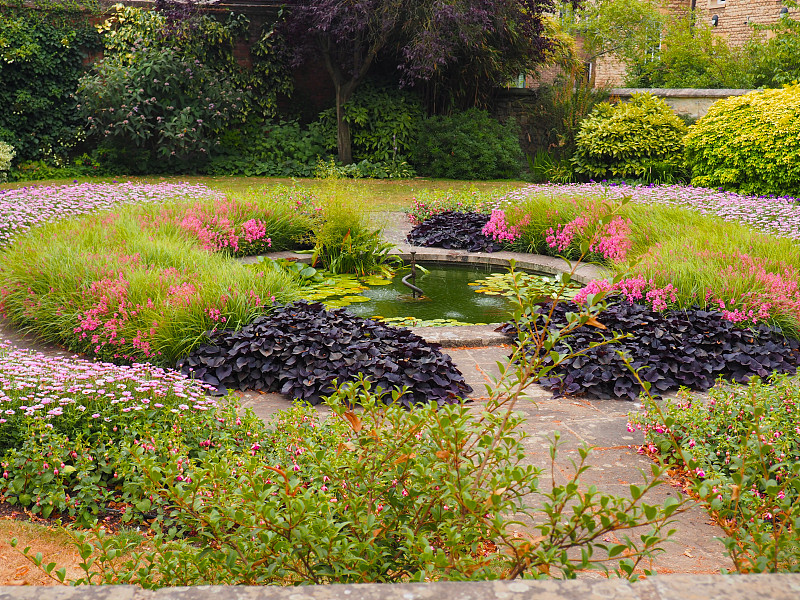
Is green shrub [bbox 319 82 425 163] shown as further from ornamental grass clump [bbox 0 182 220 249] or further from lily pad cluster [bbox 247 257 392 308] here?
lily pad cluster [bbox 247 257 392 308]

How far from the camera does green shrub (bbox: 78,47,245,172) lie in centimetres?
1254

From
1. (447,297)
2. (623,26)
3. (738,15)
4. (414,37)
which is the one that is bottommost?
(447,297)

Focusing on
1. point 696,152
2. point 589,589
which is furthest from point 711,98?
point 589,589

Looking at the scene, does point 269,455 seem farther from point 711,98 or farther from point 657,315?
point 711,98

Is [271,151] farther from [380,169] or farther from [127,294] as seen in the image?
[127,294]

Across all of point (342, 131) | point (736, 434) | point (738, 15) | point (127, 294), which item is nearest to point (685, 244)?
point (736, 434)

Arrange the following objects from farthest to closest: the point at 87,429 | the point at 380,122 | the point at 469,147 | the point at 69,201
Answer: the point at 380,122 → the point at 469,147 → the point at 69,201 → the point at 87,429

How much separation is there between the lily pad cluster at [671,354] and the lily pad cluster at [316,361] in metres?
0.69

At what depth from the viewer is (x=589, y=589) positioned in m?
1.01

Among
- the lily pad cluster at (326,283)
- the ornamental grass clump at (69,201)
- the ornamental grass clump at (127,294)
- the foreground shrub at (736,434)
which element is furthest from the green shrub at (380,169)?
the foreground shrub at (736,434)

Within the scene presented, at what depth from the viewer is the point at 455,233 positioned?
7.69 metres

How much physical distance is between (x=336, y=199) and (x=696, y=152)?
22.1 ft

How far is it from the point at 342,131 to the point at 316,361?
1116 centimetres

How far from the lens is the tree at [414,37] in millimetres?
12242
